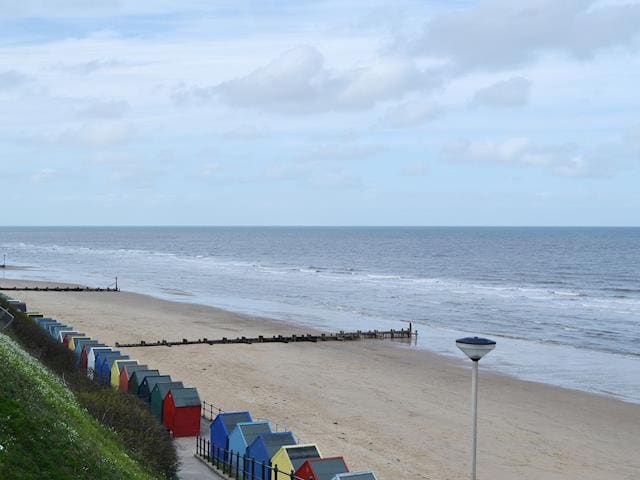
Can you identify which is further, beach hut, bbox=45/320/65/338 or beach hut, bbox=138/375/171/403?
beach hut, bbox=45/320/65/338

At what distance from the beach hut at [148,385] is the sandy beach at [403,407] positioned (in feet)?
18.8

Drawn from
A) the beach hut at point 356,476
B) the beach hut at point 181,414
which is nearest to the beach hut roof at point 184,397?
the beach hut at point 181,414

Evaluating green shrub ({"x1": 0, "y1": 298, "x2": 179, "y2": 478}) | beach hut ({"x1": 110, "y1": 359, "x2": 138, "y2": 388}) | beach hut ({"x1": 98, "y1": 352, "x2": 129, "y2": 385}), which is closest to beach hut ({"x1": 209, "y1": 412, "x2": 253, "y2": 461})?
green shrub ({"x1": 0, "y1": 298, "x2": 179, "y2": 478})

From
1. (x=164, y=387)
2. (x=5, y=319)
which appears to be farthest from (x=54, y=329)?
(x=164, y=387)

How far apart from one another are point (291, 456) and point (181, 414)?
7.56 m

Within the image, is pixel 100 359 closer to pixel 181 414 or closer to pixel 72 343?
pixel 72 343

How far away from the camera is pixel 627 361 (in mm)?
53656

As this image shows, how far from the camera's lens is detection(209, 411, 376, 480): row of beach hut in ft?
69.4

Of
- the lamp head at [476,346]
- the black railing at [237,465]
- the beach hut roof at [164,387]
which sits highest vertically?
the lamp head at [476,346]

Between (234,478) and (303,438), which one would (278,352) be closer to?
(303,438)

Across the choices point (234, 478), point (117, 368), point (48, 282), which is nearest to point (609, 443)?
point (234, 478)

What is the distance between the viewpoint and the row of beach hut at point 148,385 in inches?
1139

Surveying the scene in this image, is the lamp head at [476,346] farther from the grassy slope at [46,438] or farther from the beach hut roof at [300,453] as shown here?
the beach hut roof at [300,453]

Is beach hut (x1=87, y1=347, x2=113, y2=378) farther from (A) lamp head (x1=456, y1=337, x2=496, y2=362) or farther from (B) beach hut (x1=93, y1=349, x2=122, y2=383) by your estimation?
(A) lamp head (x1=456, y1=337, x2=496, y2=362)
